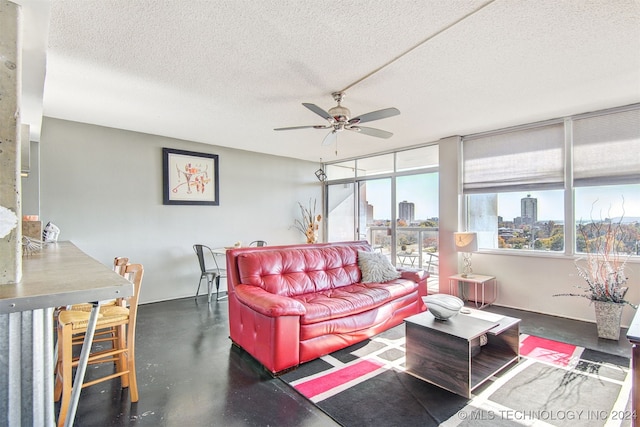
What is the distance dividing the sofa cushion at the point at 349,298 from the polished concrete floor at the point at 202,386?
64 centimetres

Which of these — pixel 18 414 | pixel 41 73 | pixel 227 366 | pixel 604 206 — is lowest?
pixel 227 366

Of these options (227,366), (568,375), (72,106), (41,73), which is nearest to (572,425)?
(568,375)

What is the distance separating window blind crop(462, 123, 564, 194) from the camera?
158 inches

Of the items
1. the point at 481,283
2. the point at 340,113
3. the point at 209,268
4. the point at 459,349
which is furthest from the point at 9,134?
the point at 481,283

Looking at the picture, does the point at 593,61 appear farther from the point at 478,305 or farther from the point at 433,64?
the point at 478,305

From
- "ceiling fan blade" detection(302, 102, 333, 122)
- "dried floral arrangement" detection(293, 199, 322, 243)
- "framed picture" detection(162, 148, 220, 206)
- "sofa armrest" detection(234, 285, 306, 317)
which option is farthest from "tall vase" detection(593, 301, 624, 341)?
"framed picture" detection(162, 148, 220, 206)

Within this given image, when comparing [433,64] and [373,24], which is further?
[433,64]

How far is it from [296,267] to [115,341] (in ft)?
5.86

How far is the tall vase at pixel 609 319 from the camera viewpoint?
3.17 metres

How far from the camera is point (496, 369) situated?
2424 mm

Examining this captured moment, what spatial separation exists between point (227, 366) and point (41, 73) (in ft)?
8.87

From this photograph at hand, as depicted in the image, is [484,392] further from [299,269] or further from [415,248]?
[415,248]

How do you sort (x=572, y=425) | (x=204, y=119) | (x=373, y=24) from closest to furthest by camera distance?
(x=572, y=425) < (x=373, y=24) < (x=204, y=119)

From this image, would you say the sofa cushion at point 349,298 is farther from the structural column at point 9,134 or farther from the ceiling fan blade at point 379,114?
the structural column at point 9,134
